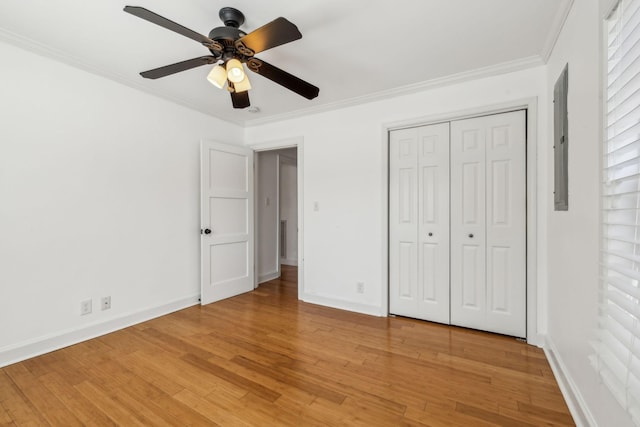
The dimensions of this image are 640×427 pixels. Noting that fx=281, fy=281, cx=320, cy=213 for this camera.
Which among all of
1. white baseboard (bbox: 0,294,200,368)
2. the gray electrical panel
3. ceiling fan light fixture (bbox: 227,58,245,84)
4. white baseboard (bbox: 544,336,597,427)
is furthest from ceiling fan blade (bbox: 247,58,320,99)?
white baseboard (bbox: 0,294,200,368)

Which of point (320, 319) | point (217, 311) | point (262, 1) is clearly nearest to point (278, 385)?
point (320, 319)

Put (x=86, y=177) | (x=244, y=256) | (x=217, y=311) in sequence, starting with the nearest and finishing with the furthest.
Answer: (x=86, y=177)
(x=217, y=311)
(x=244, y=256)

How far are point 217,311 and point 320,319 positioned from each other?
3.97ft

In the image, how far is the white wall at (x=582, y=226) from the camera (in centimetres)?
134

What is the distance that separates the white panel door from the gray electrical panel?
335 centimetres

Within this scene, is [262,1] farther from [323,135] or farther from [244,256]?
[244,256]

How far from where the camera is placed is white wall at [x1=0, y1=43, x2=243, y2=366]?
218 cm

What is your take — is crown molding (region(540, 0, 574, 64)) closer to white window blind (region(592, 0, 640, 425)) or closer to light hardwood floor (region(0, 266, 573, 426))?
white window blind (region(592, 0, 640, 425))

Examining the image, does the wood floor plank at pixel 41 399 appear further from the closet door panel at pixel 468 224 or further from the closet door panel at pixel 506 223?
the closet door panel at pixel 506 223

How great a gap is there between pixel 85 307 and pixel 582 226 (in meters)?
3.79

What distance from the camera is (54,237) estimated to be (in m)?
2.37

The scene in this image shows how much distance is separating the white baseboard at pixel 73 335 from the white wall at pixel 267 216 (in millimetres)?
1574

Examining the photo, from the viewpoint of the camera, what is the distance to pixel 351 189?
3320 mm

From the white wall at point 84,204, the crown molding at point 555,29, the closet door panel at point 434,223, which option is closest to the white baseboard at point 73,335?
the white wall at point 84,204
